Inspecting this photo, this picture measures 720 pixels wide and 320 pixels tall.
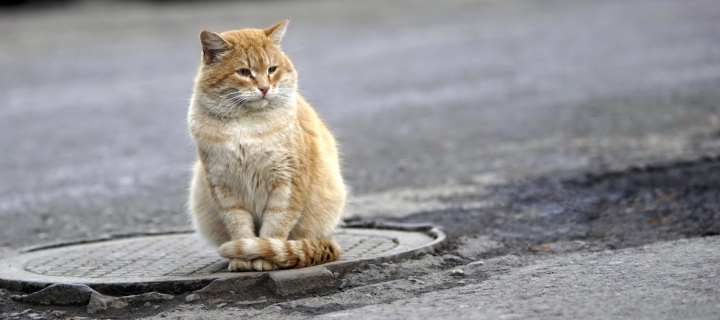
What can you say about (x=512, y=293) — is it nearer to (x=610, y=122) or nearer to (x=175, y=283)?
(x=175, y=283)

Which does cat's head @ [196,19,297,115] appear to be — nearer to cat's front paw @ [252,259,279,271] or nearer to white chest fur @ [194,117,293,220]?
white chest fur @ [194,117,293,220]

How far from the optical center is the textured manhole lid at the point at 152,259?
4.25 meters

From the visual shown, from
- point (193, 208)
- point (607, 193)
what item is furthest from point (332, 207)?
point (607, 193)

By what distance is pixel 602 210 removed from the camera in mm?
5797

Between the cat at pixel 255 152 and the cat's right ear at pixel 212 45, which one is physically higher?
the cat's right ear at pixel 212 45

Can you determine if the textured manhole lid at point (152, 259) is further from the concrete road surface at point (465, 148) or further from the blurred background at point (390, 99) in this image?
the blurred background at point (390, 99)

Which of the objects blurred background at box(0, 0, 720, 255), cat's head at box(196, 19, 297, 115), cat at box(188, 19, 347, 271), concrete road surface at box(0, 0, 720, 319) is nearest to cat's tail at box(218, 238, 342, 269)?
cat at box(188, 19, 347, 271)

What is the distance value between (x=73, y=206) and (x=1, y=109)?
5.43 meters

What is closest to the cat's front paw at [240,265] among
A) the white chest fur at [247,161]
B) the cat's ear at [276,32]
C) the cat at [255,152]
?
the cat at [255,152]

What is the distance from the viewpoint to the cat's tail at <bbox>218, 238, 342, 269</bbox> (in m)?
4.19

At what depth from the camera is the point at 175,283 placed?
4172 mm

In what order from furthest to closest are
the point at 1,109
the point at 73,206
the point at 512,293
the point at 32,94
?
1. the point at 32,94
2. the point at 1,109
3. the point at 73,206
4. the point at 512,293

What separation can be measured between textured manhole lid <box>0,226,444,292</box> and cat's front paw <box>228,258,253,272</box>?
48 mm

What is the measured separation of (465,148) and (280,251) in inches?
176
